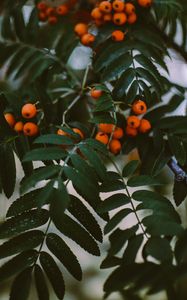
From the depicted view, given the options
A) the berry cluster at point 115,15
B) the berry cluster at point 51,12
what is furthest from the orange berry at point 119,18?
the berry cluster at point 51,12

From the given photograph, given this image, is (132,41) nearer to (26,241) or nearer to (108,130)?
(108,130)

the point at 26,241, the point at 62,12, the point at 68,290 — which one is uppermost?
the point at 62,12

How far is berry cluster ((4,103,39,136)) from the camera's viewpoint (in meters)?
0.85

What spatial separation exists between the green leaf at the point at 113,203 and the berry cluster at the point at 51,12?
30.9 inches

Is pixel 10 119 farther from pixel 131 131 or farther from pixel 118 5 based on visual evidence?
pixel 118 5

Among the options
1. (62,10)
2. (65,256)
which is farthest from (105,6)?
(65,256)

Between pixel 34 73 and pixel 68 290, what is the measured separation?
30.5 inches

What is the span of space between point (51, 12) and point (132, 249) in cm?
94

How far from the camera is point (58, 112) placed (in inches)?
39.0

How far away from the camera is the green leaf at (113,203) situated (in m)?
0.73

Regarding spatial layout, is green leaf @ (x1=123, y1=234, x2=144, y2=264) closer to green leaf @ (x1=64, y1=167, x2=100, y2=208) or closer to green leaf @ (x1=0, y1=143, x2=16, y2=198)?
green leaf @ (x1=64, y1=167, x2=100, y2=208)

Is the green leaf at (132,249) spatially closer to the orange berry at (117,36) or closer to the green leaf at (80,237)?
the green leaf at (80,237)

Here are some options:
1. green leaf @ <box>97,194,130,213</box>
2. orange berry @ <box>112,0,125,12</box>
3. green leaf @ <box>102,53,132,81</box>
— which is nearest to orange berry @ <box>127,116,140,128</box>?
green leaf @ <box>102,53,132,81</box>

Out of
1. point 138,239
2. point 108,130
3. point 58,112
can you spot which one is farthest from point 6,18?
point 138,239
